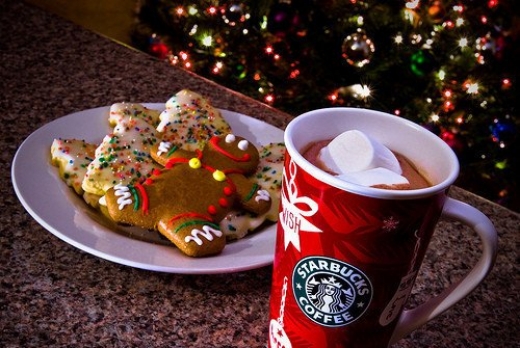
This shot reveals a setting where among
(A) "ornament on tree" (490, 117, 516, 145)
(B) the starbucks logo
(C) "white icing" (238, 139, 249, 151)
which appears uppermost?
(B) the starbucks logo

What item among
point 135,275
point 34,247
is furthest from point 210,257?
point 34,247

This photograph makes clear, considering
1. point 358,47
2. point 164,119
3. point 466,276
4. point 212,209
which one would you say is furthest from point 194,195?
point 358,47

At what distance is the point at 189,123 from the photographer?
0.86m

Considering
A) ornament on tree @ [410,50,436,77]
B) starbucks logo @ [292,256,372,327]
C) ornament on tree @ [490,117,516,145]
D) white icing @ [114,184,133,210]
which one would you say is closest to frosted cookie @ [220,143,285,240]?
white icing @ [114,184,133,210]

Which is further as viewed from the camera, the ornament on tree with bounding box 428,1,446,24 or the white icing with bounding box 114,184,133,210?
the ornament on tree with bounding box 428,1,446,24

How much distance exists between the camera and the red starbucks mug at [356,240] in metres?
0.39

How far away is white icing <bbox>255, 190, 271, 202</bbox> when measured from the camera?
2.29ft

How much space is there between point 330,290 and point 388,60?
4.26 ft

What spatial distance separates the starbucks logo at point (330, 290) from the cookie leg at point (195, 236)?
7.5 inches

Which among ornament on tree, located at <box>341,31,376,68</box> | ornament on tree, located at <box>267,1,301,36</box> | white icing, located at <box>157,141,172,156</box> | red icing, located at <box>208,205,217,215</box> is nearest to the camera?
red icing, located at <box>208,205,217,215</box>

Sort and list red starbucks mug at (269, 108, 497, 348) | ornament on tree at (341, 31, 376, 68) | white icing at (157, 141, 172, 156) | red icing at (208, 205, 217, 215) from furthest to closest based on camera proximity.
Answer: ornament on tree at (341, 31, 376, 68), white icing at (157, 141, 172, 156), red icing at (208, 205, 217, 215), red starbucks mug at (269, 108, 497, 348)

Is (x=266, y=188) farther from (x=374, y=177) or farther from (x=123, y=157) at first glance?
(x=374, y=177)

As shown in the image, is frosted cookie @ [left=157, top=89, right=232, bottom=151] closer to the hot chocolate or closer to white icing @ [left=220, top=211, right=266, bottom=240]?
white icing @ [left=220, top=211, right=266, bottom=240]

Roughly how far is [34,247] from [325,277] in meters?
0.39
